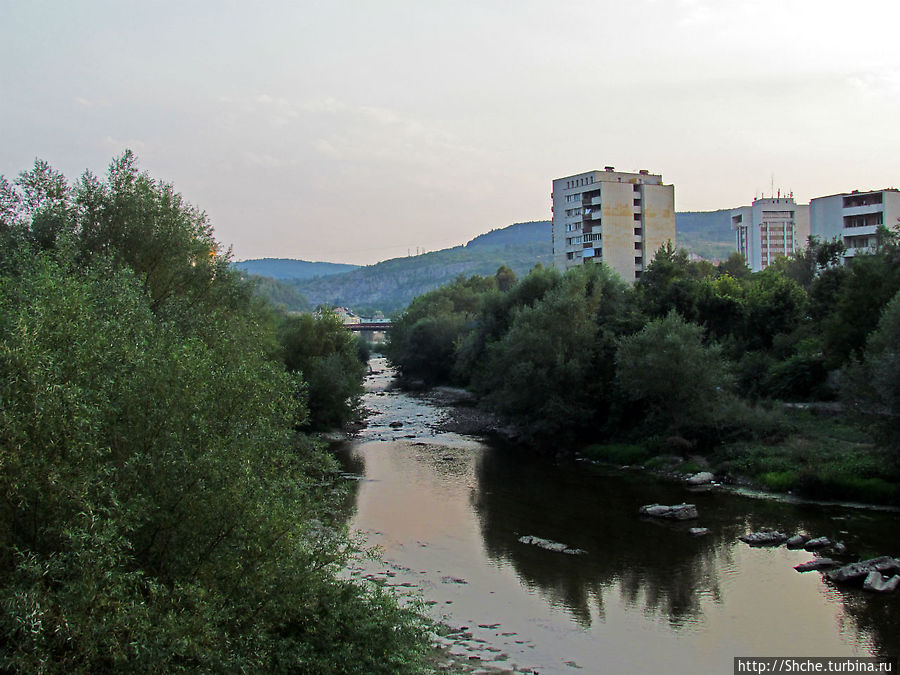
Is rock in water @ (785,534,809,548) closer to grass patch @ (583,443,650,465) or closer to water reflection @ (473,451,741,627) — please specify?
water reflection @ (473,451,741,627)

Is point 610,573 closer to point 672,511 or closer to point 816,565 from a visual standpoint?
point 816,565

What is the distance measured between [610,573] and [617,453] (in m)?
16.8

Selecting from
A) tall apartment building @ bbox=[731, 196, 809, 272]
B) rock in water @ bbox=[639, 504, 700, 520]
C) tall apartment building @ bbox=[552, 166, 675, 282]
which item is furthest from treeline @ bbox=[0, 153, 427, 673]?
tall apartment building @ bbox=[731, 196, 809, 272]

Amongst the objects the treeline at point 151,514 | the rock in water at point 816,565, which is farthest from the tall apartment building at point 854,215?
the treeline at point 151,514

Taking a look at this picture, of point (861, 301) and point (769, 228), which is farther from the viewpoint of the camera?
point (769, 228)

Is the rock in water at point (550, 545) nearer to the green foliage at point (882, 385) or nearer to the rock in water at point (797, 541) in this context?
the rock in water at point (797, 541)

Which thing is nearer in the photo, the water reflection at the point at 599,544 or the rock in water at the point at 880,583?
the rock in water at the point at 880,583

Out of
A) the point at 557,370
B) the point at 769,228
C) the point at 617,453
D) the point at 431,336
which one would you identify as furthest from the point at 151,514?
the point at 769,228

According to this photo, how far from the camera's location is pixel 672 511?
Answer: 88.7ft

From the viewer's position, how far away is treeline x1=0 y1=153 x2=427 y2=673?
886 cm

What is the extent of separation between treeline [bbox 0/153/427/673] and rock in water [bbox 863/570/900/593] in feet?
41.1

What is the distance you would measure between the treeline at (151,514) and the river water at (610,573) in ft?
16.6

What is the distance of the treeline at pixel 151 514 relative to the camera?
8859 millimetres

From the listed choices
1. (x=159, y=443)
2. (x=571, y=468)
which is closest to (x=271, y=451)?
(x=159, y=443)
